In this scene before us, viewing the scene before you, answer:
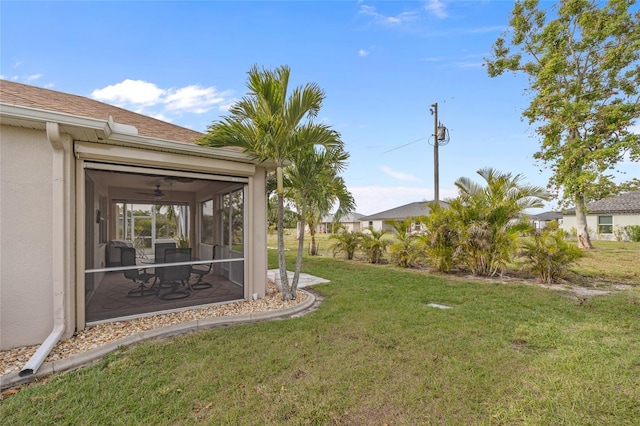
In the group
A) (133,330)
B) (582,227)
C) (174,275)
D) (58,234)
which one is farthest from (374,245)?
(582,227)

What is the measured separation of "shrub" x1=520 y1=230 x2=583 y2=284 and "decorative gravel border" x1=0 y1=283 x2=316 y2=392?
6683 millimetres

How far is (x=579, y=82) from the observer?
16.0m

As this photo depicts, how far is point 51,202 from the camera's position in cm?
419

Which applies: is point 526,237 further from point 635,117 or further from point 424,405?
point 635,117

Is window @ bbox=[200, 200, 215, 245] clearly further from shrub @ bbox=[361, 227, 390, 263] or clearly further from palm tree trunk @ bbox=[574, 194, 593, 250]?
palm tree trunk @ bbox=[574, 194, 593, 250]

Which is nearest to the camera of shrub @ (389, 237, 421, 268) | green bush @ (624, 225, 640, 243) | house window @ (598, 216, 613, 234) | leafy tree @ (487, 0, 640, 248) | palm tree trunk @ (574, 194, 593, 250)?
shrub @ (389, 237, 421, 268)

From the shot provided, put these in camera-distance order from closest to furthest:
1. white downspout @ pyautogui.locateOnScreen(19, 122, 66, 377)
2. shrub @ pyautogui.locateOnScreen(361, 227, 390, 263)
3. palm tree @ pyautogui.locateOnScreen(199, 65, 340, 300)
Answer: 1. white downspout @ pyautogui.locateOnScreen(19, 122, 66, 377)
2. palm tree @ pyautogui.locateOnScreen(199, 65, 340, 300)
3. shrub @ pyautogui.locateOnScreen(361, 227, 390, 263)

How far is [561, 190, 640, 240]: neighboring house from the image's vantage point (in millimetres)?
23281

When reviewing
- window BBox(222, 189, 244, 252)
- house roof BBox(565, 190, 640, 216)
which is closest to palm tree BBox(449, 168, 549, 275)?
window BBox(222, 189, 244, 252)

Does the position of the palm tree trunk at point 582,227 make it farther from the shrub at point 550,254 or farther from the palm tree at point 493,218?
the shrub at point 550,254

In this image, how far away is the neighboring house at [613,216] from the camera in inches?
917

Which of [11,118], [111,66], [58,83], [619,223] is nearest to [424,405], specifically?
[11,118]

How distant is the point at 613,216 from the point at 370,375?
104ft

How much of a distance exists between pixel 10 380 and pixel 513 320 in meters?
7.04
